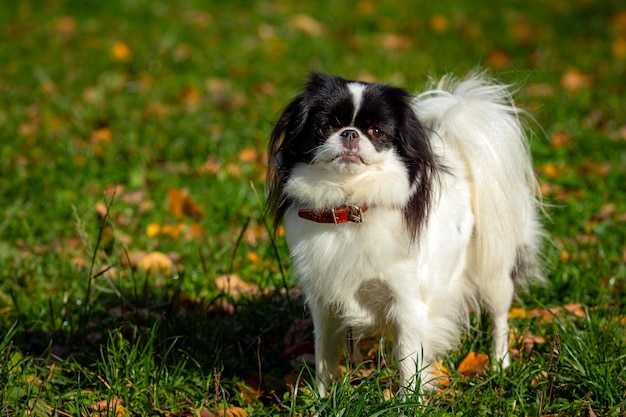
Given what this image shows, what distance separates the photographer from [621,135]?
5.48 metres

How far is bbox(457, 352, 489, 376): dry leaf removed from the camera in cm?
305

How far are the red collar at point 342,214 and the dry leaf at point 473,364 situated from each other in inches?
35.7

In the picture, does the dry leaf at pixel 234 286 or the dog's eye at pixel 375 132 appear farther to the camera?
the dry leaf at pixel 234 286

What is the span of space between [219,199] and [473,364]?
2.14 m

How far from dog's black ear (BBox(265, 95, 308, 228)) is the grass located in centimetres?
52

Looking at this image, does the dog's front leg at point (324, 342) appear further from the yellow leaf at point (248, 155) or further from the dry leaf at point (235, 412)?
the yellow leaf at point (248, 155)

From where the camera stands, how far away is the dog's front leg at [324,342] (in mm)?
2873

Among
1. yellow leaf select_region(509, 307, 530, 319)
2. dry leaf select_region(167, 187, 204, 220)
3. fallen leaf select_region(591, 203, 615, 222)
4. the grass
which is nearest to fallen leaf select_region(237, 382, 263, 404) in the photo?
the grass

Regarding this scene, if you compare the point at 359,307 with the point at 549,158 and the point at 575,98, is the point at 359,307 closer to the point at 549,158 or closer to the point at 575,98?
the point at 549,158

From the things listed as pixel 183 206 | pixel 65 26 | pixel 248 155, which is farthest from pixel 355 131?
pixel 65 26

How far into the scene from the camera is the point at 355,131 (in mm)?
2494

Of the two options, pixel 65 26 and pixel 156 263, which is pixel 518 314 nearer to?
pixel 156 263

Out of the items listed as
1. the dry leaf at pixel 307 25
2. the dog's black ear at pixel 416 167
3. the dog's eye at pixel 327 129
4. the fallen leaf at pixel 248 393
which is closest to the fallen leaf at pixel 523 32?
the dry leaf at pixel 307 25

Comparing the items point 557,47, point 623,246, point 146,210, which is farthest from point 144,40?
point 623,246
